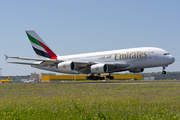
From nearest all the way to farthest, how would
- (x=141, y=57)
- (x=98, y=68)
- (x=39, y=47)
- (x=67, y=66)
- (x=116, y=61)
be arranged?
(x=141, y=57) → (x=67, y=66) → (x=98, y=68) → (x=116, y=61) → (x=39, y=47)

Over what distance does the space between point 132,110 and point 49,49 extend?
4044 cm

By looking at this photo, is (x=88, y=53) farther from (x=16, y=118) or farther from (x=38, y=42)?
(x=16, y=118)

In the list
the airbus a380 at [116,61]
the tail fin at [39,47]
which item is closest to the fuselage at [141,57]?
the airbus a380 at [116,61]

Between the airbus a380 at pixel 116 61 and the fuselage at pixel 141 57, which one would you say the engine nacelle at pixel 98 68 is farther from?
the fuselage at pixel 141 57

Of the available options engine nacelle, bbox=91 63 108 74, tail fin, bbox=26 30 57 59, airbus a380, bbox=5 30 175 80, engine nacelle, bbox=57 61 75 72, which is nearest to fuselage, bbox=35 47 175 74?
airbus a380, bbox=5 30 175 80

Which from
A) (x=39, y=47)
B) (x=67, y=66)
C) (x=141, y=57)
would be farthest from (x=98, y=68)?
(x=39, y=47)

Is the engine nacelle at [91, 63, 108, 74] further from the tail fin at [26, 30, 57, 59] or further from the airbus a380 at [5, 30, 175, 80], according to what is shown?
the tail fin at [26, 30, 57, 59]

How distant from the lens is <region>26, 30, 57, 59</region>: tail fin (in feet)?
159

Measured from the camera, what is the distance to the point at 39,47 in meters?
48.8

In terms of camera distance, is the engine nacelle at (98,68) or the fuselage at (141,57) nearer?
the fuselage at (141,57)

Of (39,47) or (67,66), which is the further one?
(39,47)

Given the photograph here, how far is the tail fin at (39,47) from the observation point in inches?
1913

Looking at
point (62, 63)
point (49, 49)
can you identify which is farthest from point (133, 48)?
point (49, 49)

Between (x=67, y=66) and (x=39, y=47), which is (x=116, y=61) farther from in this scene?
(x=39, y=47)
